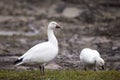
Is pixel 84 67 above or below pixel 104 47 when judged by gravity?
below

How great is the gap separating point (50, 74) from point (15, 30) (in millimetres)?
18008

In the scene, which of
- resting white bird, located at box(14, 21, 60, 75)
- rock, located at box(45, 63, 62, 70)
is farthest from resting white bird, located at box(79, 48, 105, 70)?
resting white bird, located at box(14, 21, 60, 75)

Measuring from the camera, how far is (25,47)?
24.0m

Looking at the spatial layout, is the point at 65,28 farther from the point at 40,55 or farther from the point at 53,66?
the point at 40,55

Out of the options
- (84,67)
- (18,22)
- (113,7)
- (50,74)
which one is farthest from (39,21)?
(50,74)

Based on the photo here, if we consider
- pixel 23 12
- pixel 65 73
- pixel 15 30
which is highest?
pixel 23 12

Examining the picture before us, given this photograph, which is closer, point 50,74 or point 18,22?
point 50,74

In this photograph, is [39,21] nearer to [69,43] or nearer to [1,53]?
[69,43]

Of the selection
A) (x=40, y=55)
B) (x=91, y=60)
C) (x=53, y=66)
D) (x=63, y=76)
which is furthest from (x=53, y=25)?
(x=53, y=66)

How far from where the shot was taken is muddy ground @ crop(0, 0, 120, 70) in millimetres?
21016

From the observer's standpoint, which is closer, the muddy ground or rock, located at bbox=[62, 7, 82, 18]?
the muddy ground

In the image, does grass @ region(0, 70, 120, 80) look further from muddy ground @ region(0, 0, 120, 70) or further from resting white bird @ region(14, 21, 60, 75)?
muddy ground @ region(0, 0, 120, 70)

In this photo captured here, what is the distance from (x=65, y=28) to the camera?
32.4 m

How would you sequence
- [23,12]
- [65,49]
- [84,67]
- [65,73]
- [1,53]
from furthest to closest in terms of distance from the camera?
1. [23,12]
2. [65,49]
3. [1,53]
4. [84,67]
5. [65,73]
